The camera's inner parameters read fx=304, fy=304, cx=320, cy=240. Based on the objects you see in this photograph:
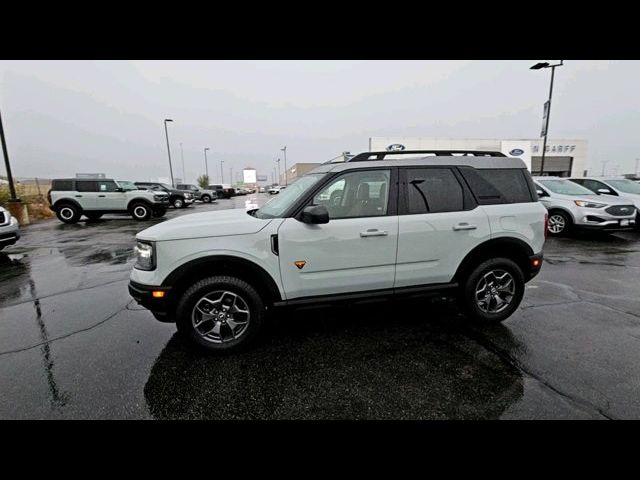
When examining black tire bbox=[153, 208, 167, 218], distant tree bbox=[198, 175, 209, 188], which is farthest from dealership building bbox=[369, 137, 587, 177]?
distant tree bbox=[198, 175, 209, 188]

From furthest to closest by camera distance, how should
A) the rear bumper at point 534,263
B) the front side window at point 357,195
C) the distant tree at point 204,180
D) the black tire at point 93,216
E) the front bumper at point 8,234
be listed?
1. the distant tree at point 204,180
2. the black tire at point 93,216
3. the front bumper at point 8,234
4. the rear bumper at point 534,263
5. the front side window at point 357,195

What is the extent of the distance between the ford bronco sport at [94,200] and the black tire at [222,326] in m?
13.7

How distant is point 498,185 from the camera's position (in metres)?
3.57

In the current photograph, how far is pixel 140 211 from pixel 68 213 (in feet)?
9.71

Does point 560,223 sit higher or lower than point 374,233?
lower

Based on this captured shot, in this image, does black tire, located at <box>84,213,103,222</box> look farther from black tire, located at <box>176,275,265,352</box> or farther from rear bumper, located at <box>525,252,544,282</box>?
rear bumper, located at <box>525,252,544,282</box>

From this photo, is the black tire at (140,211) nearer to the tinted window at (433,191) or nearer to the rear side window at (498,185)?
the tinted window at (433,191)

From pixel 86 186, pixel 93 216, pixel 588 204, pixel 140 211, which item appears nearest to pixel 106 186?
pixel 86 186

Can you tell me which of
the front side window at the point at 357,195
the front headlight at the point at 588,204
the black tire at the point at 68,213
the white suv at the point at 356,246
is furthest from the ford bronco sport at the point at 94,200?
the front headlight at the point at 588,204

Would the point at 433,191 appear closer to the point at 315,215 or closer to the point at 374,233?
the point at 374,233

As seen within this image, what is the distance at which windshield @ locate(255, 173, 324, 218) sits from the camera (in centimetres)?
322

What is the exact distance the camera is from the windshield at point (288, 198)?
127 inches
